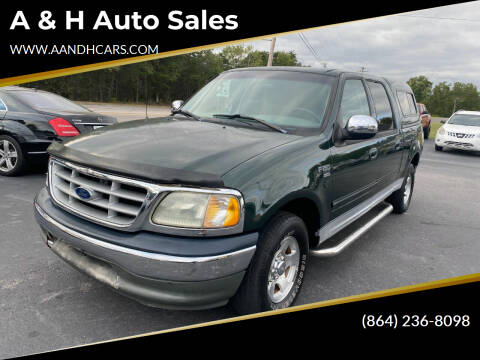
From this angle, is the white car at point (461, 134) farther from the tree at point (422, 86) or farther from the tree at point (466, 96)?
the tree at point (466, 96)

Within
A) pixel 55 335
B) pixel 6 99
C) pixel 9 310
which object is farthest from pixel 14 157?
pixel 55 335

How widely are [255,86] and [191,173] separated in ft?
5.91

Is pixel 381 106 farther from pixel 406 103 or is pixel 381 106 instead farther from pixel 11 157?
pixel 11 157

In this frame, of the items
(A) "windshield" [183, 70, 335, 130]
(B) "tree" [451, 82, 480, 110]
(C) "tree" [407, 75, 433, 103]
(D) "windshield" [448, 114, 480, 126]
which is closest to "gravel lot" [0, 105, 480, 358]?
(A) "windshield" [183, 70, 335, 130]

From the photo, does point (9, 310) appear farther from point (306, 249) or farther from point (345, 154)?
point (345, 154)

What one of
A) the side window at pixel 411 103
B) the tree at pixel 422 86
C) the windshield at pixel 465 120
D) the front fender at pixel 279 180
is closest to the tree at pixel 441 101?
the tree at pixel 422 86

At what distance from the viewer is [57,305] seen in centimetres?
280

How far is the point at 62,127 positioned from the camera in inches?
238

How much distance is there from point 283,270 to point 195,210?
0.94 metres

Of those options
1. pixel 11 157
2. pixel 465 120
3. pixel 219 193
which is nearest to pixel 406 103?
pixel 219 193

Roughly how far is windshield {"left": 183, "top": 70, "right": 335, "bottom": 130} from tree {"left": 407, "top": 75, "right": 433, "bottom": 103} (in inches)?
4420

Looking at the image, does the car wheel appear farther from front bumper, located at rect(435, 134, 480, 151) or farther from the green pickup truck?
front bumper, located at rect(435, 134, 480, 151)

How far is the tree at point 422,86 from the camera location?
342 feet

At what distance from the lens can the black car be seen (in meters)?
6.03
